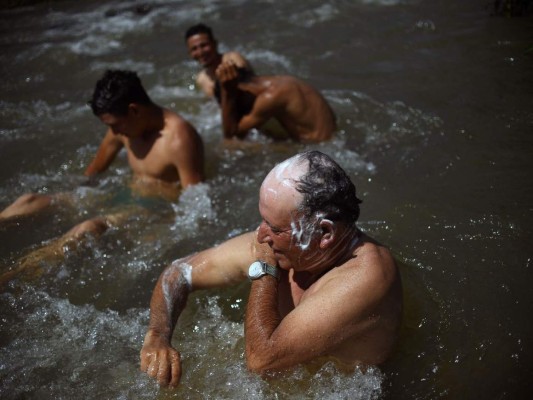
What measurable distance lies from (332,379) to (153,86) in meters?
5.90

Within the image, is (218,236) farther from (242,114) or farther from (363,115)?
(363,115)

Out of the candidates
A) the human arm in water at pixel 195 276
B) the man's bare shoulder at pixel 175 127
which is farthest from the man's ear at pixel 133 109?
the human arm in water at pixel 195 276

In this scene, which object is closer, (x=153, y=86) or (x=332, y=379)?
(x=332, y=379)

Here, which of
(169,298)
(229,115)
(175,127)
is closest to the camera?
(169,298)

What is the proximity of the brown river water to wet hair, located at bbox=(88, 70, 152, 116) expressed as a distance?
0.89m

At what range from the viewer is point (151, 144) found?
15.4 feet

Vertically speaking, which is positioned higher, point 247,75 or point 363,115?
point 247,75

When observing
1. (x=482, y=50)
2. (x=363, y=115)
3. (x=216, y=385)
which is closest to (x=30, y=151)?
(x=363, y=115)

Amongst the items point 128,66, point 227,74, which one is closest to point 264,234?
point 227,74

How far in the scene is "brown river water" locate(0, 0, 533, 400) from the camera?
3.00m

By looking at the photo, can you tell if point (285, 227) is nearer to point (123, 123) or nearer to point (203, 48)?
point (123, 123)

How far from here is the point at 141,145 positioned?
4746 millimetres

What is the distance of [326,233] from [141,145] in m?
2.72

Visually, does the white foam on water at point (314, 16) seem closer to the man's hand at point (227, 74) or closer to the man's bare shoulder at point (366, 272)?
the man's hand at point (227, 74)
